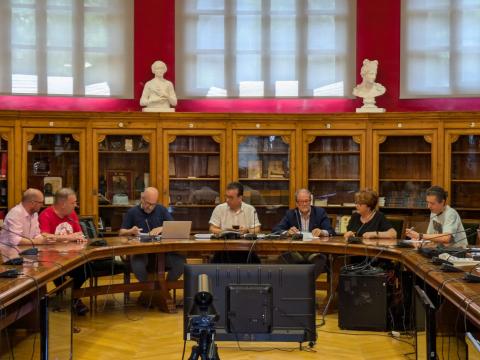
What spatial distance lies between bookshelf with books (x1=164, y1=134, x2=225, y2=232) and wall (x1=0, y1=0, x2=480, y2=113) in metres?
0.69

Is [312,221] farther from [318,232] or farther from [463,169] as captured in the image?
[463,169]

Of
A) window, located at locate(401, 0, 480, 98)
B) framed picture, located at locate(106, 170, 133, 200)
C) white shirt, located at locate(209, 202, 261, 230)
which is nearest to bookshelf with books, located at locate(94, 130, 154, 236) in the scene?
framed picture, located at locate(106, 170, 133, 200)

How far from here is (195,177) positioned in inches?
333

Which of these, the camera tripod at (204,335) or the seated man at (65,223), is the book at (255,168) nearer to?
the seated man at (65,223)

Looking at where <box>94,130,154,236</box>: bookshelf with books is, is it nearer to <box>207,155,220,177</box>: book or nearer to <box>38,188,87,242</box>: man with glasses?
<box>207,155,220,177</box>: book

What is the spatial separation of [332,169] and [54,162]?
3418 mm

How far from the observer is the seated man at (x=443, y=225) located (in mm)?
5586

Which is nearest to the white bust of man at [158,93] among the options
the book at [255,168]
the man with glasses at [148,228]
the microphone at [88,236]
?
the book at [255,168]

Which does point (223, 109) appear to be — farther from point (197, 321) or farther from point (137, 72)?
point (197, 321)

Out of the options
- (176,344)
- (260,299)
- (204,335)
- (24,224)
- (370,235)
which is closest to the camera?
(204,335)

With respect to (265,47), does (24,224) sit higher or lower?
lower

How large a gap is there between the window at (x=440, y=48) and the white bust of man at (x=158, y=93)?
118 inches

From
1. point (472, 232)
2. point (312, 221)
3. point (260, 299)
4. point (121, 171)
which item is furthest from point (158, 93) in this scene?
point (260, 299)

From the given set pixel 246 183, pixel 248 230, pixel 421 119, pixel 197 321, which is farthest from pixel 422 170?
pixel 197 321
